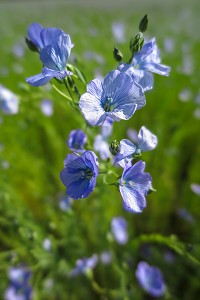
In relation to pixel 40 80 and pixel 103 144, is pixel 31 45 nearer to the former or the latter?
pixel 40 80

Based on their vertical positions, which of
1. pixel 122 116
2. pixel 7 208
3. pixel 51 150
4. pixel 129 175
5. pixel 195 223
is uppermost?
pixel 122 116

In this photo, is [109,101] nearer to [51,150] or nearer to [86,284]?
[86,284]

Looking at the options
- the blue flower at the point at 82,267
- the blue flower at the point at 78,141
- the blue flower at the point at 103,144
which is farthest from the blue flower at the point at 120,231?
the blue flower at the point at 78,141

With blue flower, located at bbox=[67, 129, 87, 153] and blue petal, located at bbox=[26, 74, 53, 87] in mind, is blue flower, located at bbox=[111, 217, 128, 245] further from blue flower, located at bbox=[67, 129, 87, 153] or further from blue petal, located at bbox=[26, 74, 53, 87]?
blue petal, located at bbox=[26, 74, 53, 87]

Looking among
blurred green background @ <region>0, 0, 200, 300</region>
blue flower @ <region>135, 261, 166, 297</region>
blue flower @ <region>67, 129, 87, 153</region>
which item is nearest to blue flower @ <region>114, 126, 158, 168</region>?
blue flower @ <region>67, 129, 87, 153</region>

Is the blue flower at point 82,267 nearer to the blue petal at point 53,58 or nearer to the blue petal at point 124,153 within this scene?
the blue petal at point 124,153

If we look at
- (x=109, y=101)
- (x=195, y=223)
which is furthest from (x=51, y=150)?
(x=109, y=101)
